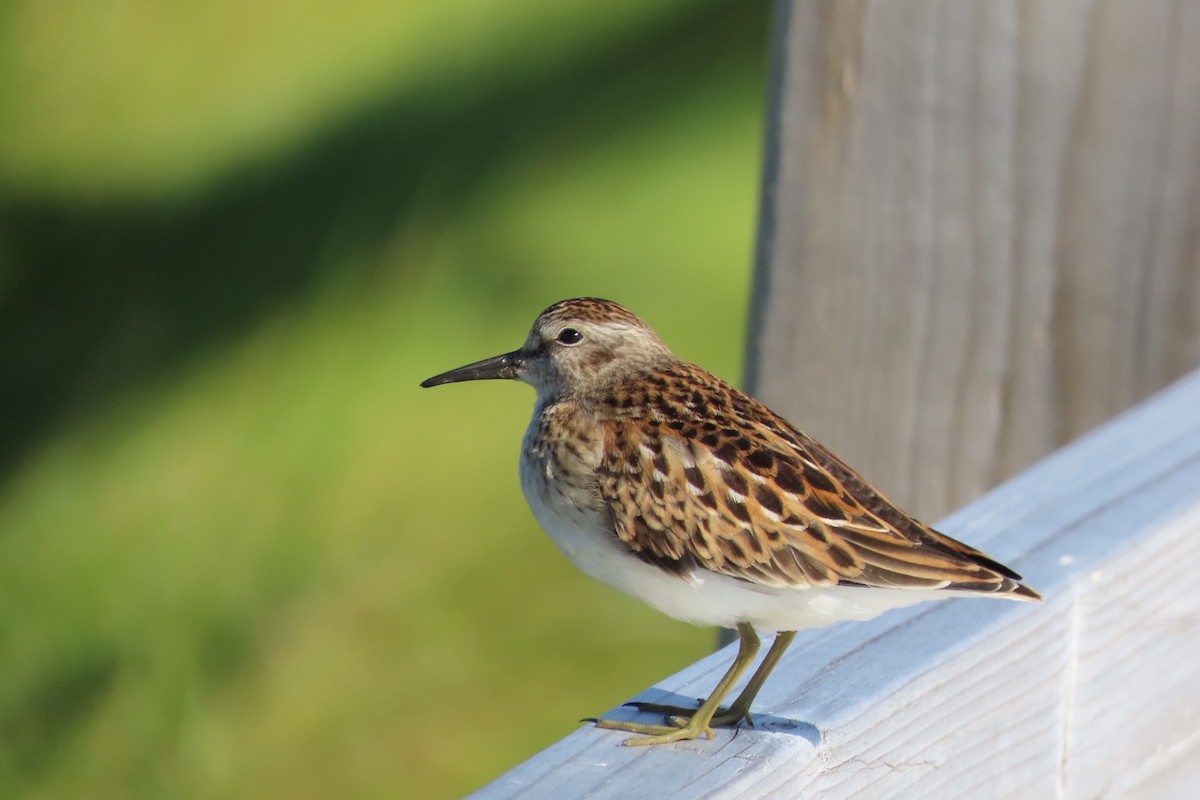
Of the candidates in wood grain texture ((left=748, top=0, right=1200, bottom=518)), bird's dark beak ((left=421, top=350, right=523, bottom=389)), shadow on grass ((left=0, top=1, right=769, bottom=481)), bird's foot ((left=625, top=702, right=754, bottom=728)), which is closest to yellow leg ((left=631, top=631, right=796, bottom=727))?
bird's foot ((left=625, top=702, right=754, bottom=728))

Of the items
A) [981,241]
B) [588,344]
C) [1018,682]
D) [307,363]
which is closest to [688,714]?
[1018,682]

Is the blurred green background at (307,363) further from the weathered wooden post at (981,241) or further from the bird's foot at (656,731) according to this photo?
the bird's foot at (656,731)

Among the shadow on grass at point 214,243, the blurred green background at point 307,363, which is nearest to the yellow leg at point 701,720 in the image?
the blurred green background at point 307,363

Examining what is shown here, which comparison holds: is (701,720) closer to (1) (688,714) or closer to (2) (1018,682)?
(1) (688,714)

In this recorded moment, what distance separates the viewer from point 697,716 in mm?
2480

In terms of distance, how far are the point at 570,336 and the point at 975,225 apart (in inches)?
38.3

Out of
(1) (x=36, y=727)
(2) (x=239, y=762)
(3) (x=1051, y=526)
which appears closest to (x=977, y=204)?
(3) (x=1051, y=526)

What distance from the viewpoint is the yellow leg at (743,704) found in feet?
8.10

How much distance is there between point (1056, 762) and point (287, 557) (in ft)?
9.42

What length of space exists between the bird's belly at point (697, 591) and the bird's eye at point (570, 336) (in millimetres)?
443

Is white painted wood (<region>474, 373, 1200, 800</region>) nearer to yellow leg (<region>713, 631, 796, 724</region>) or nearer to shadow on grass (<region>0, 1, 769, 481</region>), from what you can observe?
yellow leg (<region>713, 631, 796, 724</region>)

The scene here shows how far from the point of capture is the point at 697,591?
2.83m

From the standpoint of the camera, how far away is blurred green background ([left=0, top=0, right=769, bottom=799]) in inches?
192

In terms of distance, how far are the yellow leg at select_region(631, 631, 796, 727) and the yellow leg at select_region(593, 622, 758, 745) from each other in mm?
11
